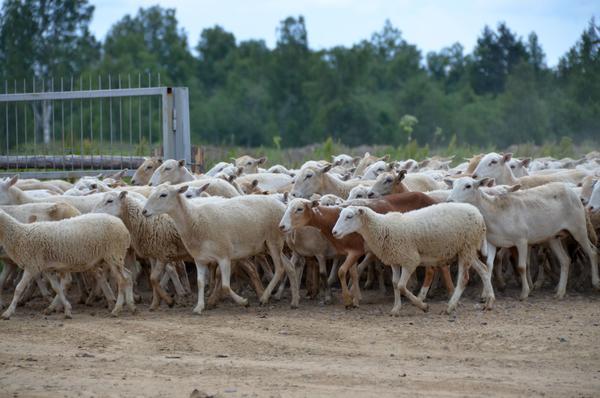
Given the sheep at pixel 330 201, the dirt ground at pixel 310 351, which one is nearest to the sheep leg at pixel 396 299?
the dirt ground at pixel 310 351

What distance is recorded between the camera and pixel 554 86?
2400 inches

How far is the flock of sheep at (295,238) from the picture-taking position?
42.8 feet

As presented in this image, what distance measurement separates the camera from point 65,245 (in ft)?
42.2

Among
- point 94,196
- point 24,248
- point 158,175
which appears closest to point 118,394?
point 24,248

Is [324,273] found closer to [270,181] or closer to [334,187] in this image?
[334,187]

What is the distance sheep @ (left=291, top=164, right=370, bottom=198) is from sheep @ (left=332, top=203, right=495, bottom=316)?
117 inches

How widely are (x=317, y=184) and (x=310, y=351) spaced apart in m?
5.43

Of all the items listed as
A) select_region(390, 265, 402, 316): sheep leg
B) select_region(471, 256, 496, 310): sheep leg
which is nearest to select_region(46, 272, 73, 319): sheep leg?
select_region(390, 265, 402, 316): sheep leg

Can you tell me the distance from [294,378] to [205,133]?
53709 millimetres

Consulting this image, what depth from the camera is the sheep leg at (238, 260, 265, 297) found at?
14338mm

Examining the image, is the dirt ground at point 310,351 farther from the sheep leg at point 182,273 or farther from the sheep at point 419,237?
the sheep leg at point 182,273

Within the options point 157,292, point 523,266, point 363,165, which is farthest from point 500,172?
point 157,292

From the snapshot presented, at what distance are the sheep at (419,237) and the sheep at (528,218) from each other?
2.55 ft

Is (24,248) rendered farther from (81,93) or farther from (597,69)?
(597,69)
